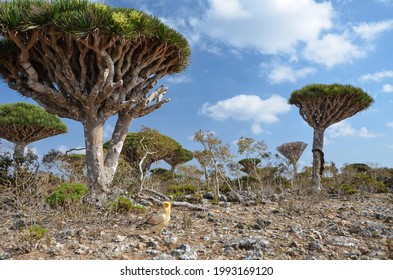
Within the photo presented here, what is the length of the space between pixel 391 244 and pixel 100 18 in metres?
7.35

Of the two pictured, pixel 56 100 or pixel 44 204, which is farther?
pixel 56 100

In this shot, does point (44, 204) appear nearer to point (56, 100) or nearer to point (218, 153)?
point (56, 100)

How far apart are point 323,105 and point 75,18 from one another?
13.0 metres

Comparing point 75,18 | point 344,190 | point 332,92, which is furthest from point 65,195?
point 332,92

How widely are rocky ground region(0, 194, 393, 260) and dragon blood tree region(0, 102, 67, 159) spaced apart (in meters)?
9.51

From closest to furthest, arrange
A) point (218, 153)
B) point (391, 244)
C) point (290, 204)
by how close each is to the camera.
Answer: point (391, 244), point (290, 204), point (218, 153)

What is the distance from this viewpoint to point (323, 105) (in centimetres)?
1823

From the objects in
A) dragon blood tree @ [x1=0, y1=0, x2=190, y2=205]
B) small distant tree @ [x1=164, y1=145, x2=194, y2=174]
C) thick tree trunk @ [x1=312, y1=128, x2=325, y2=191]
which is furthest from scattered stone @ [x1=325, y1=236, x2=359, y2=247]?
small distant tree @ [x1=164, y1=145, x2=194, y2=174]

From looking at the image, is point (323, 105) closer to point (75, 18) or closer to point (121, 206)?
point (121, 206)

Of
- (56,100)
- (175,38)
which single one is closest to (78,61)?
(56,100)

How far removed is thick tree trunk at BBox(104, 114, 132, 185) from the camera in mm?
10375

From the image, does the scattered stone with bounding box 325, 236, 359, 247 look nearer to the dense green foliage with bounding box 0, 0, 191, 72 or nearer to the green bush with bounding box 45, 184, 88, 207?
the green bush with bounding box 45, 184, 88, 207

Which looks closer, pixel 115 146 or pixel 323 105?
pixel 115 146

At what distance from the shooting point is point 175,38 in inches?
407
